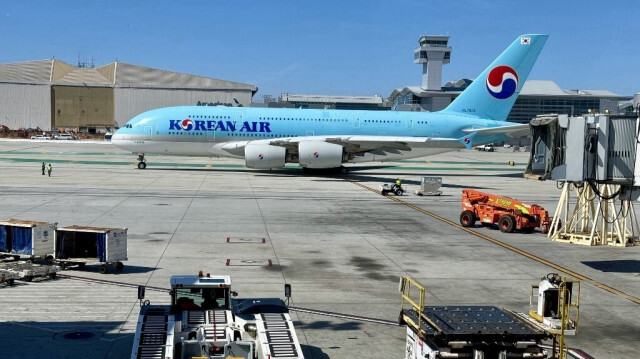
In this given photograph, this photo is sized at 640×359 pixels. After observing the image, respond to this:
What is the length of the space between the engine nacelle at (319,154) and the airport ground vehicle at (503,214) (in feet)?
73.9

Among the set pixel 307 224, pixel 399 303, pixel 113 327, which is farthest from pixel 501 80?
pixel 113 327


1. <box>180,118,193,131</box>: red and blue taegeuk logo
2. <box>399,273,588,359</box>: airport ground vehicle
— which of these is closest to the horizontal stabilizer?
<box>180,118,193,131</box>: red and blue taegeuk logo

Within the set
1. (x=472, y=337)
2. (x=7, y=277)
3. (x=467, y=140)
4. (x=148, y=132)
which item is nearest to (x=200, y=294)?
(x=472, y=337)

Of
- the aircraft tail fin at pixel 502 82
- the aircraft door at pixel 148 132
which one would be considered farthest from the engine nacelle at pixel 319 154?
the aircraft tail fin at pixel 502 82

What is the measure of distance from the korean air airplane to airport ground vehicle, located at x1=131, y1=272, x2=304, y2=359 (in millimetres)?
42808

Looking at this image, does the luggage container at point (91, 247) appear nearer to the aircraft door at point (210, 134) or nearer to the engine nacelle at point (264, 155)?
the engine nacelle at point (264, 155)

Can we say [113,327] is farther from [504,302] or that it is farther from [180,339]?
[504,302]

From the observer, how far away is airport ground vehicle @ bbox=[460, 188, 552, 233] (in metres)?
35.8

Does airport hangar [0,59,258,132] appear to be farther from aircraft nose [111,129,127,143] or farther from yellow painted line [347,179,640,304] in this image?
yellow painted line [347,179,640,304]

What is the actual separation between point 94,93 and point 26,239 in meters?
166

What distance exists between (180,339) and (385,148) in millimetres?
48801

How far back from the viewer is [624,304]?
21.6 metres

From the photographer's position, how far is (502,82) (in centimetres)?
6506

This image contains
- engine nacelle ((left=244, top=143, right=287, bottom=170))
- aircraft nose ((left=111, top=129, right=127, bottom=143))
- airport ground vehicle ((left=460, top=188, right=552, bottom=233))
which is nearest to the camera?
airport ground vehicle ((left=460, top=188, right=552, bottom=233))
